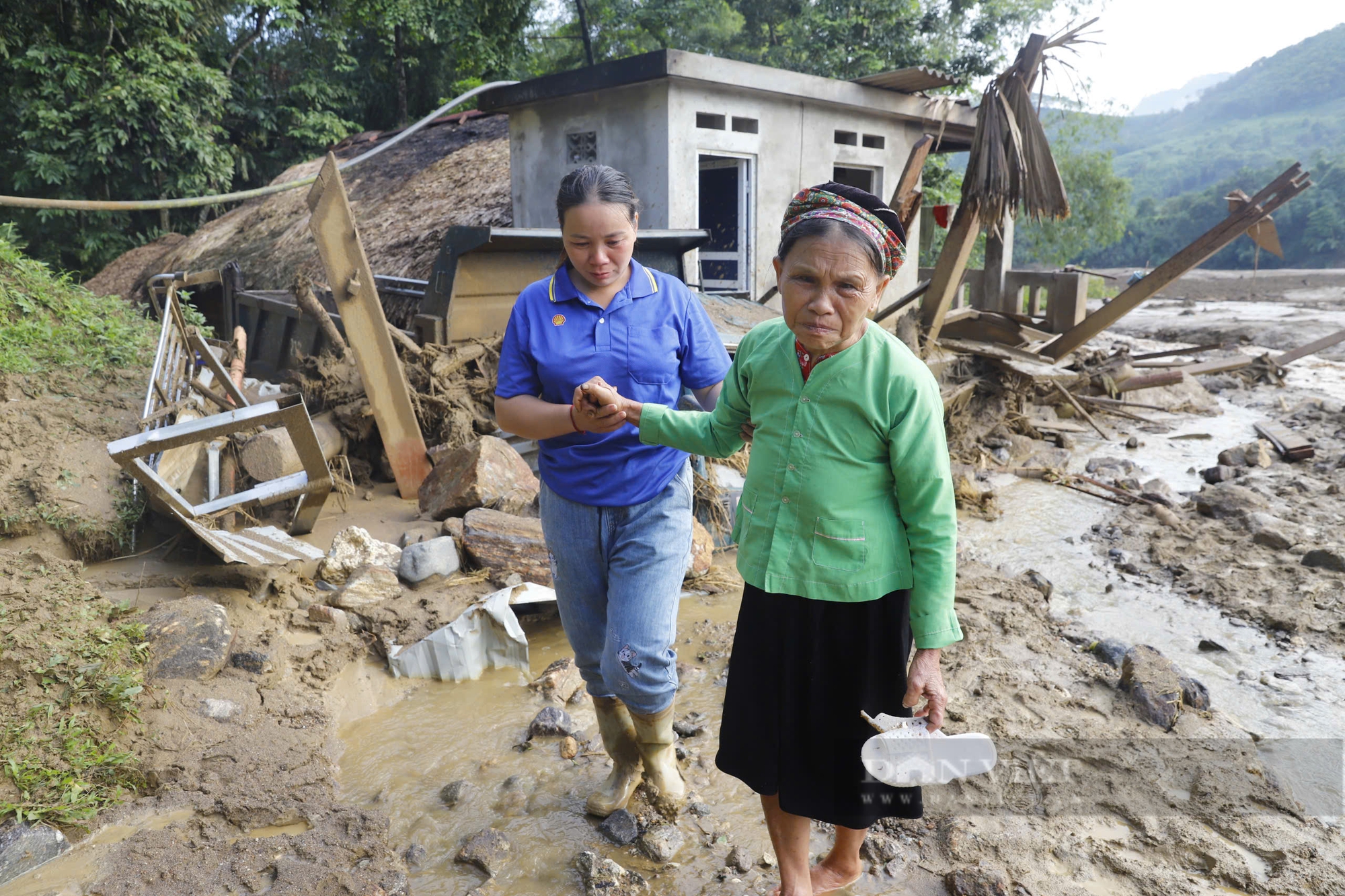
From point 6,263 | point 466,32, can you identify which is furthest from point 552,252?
point 466,32

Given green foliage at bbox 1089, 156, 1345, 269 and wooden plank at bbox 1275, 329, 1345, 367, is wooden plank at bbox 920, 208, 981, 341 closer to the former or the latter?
wooden plank at bbox 1275, 329, 1345, 367

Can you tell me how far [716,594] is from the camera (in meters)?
4.61

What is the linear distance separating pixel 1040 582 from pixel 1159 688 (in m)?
1.40

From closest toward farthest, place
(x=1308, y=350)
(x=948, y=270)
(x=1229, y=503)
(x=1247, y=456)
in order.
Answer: (x=1229, y=503) → (x=1247, y=456) → (x=948, y=270) → (x=1308, y=350)

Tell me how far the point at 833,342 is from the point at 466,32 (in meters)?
19.1

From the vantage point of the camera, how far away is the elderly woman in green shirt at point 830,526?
1.72 m

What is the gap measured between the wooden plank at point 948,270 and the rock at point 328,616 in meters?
5.90

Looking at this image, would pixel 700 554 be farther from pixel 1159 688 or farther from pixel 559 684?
pixel 1159 688

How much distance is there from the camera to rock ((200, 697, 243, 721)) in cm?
308

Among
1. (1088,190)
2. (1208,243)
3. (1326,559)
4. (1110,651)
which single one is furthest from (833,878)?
(1088,190)

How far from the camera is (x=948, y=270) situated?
298 inches

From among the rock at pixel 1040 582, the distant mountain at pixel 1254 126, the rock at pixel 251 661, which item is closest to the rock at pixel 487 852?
the rock at pixel 251 661

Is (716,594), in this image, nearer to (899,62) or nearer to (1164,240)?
(899,62)

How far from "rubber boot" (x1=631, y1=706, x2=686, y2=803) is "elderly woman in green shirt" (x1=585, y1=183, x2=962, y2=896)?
1.47 feet
